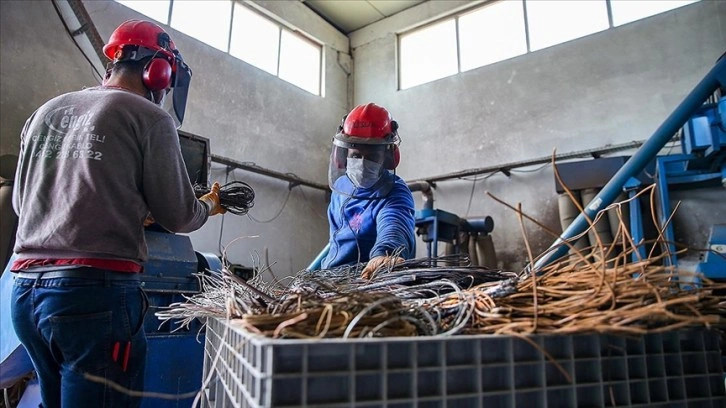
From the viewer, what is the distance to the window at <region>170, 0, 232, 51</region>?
212 inches

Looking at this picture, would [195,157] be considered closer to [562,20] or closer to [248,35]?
[248,35]

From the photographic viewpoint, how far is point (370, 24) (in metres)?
7.54

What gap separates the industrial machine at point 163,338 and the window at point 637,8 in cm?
555

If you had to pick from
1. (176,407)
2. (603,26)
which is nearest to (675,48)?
(603,26)

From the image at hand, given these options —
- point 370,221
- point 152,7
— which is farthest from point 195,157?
point 152,7

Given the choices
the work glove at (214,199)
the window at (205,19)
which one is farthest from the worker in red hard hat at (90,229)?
the window at (205,19)

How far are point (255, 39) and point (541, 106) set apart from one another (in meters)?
3.93

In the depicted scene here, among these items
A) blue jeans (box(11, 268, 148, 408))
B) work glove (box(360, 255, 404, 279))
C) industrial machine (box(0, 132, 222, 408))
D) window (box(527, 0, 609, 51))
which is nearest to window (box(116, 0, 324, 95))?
window (box(527, 0, 609, 51))

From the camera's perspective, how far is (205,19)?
568 cm

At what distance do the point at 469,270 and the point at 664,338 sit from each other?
45 cm

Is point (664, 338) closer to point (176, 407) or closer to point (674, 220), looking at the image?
point (176, 407)

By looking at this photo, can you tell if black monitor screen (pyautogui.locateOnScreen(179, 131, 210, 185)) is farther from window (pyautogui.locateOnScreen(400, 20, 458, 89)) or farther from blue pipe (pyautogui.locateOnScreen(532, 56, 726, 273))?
window (pyautogui.locateOnScreen(400, 20, 458, 89))

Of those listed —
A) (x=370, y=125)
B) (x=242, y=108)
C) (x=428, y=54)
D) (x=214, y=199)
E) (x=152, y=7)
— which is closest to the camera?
(x=214, y=199)

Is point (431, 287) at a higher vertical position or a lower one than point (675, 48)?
lower
